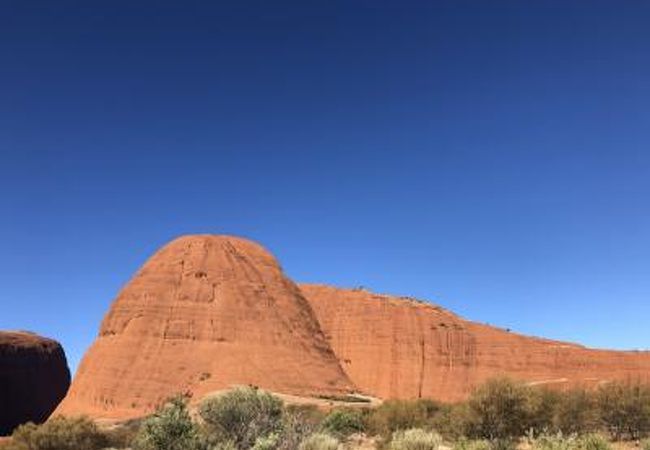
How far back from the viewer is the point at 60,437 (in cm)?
3250

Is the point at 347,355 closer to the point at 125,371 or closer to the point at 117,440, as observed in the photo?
the point at 125,371

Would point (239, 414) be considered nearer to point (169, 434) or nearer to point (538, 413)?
point (169, 434)

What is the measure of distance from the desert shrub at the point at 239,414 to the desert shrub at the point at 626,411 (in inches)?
671

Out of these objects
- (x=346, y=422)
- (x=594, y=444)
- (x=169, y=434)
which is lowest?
(x=346, y=422)

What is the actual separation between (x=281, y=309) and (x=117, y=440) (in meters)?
36.3

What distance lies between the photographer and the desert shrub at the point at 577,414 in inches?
1326

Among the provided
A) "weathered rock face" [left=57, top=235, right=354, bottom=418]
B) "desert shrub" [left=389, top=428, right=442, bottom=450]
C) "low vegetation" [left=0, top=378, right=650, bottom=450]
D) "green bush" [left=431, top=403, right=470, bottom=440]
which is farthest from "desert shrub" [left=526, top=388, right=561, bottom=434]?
"weathered rock face" [left=57, top=235, right=354, bottom=418]

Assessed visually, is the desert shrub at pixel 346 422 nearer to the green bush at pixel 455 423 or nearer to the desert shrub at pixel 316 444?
the green bush at pixel 455 423

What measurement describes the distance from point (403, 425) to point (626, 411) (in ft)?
35.6

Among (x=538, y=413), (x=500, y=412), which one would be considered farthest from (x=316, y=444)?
(x=538, y=413)

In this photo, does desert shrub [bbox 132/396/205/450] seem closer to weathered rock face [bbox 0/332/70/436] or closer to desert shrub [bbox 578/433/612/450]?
desert shrub [bbox 578/433/612/450]

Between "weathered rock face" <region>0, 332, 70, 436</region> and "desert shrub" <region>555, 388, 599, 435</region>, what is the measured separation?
74210 millimetres

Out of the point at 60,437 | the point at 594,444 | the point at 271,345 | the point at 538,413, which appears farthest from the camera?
the point at 271,345

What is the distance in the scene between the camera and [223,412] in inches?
985
